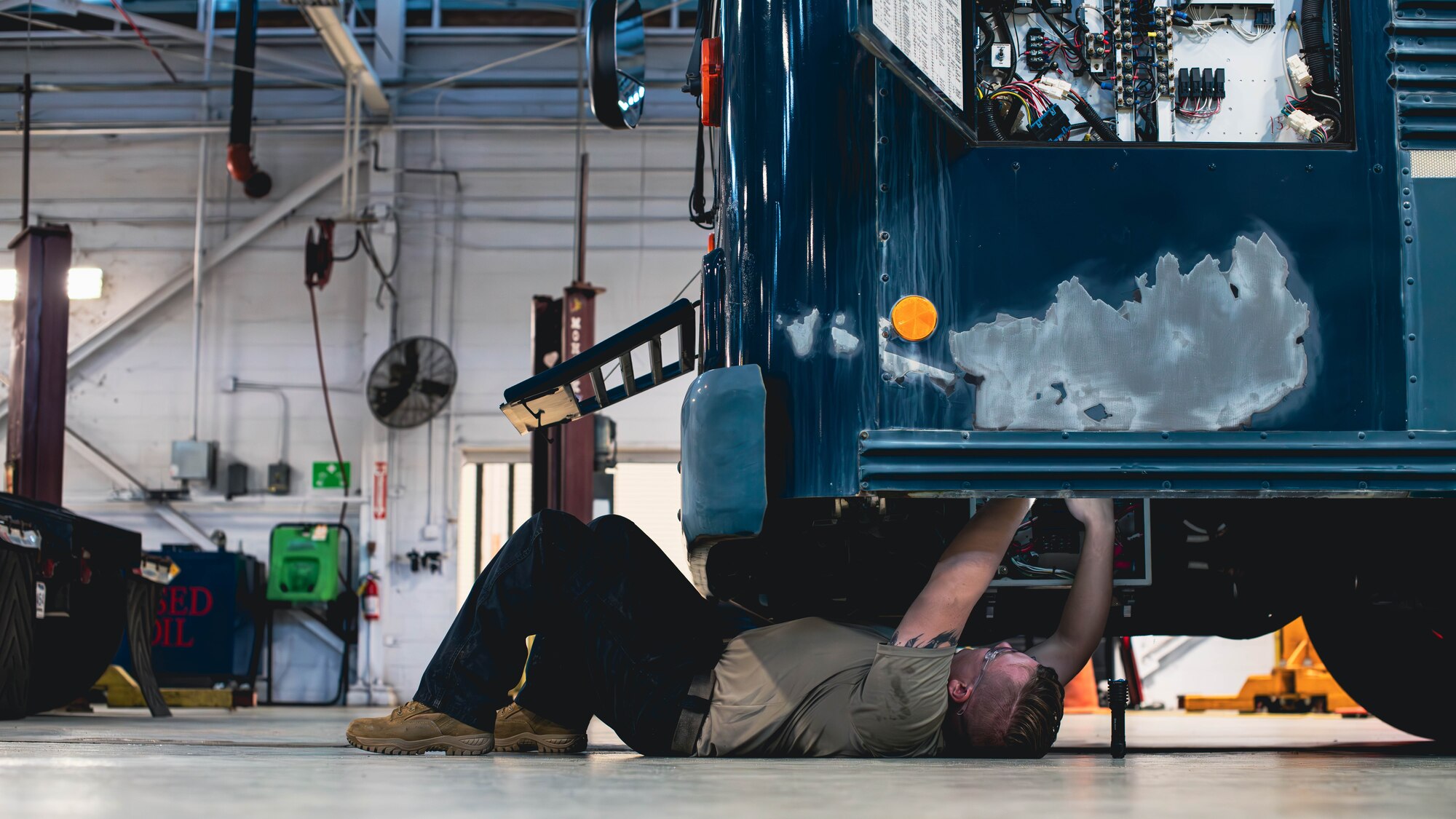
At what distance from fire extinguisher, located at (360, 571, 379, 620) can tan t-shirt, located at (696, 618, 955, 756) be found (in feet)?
32.9

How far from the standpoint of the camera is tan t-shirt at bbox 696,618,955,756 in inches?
120

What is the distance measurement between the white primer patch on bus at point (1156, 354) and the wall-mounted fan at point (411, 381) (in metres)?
10.1

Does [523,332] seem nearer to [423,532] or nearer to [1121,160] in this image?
[423,532]

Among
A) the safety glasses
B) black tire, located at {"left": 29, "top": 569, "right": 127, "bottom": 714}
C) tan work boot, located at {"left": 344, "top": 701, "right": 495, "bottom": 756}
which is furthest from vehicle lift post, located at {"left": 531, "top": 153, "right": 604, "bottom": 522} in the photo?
the safety glasses

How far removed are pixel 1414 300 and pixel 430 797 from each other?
2312 mm

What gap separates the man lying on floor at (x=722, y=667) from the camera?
118 inches

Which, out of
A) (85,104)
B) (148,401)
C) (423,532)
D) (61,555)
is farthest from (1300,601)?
(85,104)

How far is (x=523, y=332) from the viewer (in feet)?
42.9

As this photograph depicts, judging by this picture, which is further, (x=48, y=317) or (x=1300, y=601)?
(x=48, y=317)

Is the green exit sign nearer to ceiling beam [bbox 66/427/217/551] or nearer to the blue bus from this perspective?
ceiling beam [bbox 66/427/217/551]

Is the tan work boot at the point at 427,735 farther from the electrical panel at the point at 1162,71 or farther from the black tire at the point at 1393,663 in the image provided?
the black tire at the point at 1393,663

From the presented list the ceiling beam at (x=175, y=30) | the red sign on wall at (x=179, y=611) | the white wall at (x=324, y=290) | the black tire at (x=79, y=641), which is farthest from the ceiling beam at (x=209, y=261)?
the black tire at (x=79, y=641)

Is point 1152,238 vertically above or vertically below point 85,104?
below

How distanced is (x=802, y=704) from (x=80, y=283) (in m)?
12.3
